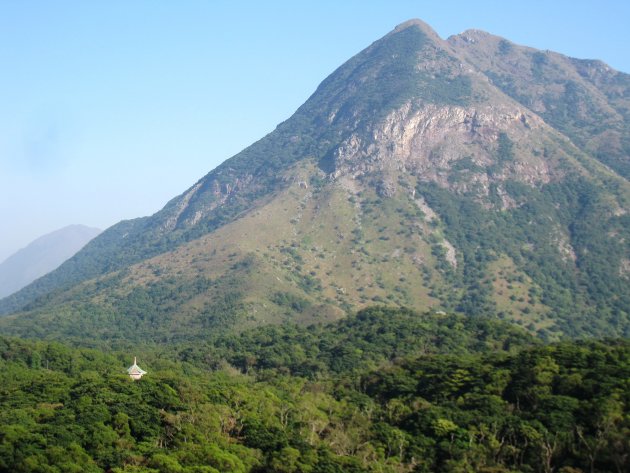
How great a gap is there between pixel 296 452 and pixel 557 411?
96.6 feet

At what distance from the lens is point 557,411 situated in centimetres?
8131

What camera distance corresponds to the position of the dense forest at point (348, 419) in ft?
225

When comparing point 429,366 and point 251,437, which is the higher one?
point 251,437

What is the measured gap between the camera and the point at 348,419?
9012 centimetres

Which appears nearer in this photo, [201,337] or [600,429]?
[600,429]

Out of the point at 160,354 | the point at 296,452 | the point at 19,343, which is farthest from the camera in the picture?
the point at 160,354

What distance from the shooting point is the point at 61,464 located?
64.2 meters

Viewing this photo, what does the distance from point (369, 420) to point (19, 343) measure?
74.1 meters

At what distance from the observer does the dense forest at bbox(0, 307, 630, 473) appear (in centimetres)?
6862

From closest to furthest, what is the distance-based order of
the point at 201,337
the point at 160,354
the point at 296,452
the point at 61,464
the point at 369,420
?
1. the point at 61,464
2. the point at 296,452
3. the point at 369,420
4. the point at 160,354
5. the point at 201,337

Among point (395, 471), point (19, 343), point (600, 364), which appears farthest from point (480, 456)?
point (19, 343)

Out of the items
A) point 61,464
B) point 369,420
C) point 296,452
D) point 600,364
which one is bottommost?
point 600,364

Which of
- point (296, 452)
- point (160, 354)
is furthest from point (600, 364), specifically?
point (160, 354)

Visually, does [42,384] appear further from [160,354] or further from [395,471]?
[160,354]
